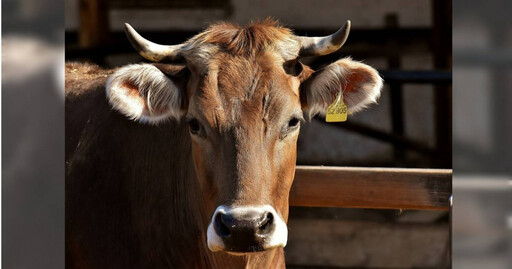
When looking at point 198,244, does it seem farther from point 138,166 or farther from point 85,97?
point 85,97

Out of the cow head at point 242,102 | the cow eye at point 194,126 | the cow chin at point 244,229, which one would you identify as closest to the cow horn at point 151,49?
the cow head at point 242,102

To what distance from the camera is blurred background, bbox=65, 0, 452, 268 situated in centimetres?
825

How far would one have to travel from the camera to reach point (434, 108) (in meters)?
8.41

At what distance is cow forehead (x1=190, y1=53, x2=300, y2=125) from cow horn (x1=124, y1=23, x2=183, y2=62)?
26 cm

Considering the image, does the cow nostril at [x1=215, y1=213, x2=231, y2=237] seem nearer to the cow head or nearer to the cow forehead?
the cow head

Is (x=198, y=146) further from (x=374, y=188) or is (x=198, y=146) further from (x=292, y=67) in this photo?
(x=374, y=188)

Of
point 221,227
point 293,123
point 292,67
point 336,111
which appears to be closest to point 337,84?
point 336,111

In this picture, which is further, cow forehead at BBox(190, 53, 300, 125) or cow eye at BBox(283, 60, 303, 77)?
→ cow eye at BBox(283, 60, 303, 77)

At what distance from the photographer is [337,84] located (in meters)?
3.50

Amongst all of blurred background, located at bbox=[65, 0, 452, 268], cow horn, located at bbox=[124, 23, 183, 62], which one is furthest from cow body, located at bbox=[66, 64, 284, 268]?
blurred background, located at bbox=[65, 0, 452, 268]

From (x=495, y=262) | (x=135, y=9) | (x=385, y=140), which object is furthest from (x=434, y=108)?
(x=495, y=262)

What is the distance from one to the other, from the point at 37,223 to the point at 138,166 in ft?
7.33

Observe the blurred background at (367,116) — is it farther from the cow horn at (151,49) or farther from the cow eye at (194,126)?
the cow eye at (194,126)

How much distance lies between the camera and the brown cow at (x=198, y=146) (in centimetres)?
304
